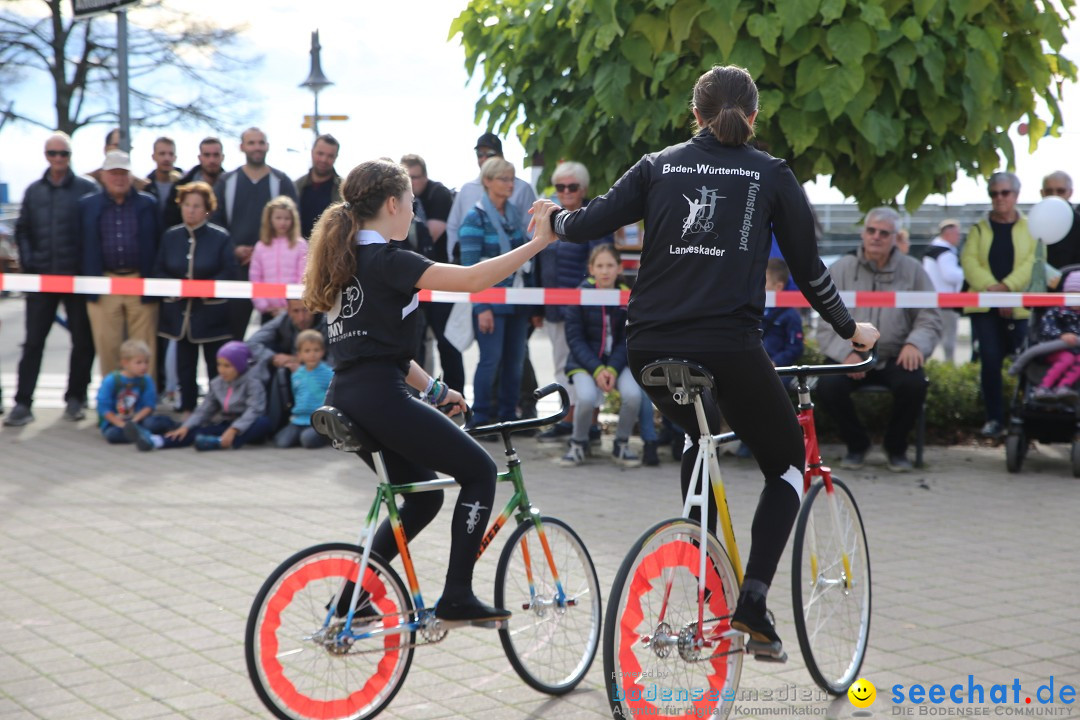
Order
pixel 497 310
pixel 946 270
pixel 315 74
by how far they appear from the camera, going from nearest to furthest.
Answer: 1. pixel 497 310
2. pixel 946 270
3. pixel 315 74

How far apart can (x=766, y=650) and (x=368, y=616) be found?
1310 millimetres

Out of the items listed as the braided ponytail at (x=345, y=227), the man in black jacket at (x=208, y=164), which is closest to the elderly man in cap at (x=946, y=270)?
the man in black jacket at (x=208, y=164)

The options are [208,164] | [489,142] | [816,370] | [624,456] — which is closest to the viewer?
[816,370]

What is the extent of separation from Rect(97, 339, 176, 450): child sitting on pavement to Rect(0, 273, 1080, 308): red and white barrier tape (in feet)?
1.73

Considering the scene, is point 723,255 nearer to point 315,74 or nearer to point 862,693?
point 862,693

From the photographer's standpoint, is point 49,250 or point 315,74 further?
point 315,74

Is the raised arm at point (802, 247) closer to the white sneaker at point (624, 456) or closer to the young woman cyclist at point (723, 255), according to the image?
the young woman cyclist at point (723, 255)

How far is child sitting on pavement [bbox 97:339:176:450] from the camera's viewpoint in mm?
10141

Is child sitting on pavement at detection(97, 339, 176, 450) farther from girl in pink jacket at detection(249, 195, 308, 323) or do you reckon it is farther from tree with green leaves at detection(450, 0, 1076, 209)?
tree with green leaves at detection(450, 0, 1076, 209)

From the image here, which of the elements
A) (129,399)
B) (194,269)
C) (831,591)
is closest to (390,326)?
(831,591)

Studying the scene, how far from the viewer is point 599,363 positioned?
9492 mm

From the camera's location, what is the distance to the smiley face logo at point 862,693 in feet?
15.0

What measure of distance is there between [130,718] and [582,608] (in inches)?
64.9

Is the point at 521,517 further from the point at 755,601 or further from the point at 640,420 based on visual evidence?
the point at 640,420
